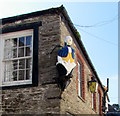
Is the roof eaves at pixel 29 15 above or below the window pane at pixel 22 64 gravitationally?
above

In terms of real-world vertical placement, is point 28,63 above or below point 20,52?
below

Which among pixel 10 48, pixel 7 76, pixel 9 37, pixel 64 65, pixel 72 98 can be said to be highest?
pixel 9 37

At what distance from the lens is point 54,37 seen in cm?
888

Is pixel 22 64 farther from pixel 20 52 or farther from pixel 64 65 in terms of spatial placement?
pixel 64 65

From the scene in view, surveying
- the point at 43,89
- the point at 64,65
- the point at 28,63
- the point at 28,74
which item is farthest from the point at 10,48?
the point at 64,65

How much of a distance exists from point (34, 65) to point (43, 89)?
91cm

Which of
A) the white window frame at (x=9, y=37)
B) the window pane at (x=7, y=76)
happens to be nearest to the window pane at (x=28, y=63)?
the white window frame at (x=9, y=37)

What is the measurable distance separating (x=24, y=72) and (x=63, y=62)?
5.87 feet

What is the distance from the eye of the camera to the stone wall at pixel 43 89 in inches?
328

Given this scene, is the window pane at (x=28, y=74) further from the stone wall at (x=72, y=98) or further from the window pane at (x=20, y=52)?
the stone wall at (x=72, y=98)

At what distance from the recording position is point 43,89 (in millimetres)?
8516

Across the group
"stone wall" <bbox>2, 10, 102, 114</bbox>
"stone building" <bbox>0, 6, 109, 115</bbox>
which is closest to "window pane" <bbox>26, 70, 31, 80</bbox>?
"stone building" <bbox>0, 6, 109, 115</bbox>

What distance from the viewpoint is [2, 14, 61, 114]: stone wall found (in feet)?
27.3

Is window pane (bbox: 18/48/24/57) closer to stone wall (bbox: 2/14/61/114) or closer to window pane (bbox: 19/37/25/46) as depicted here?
window pane (bbox: 19/37/25/46)
